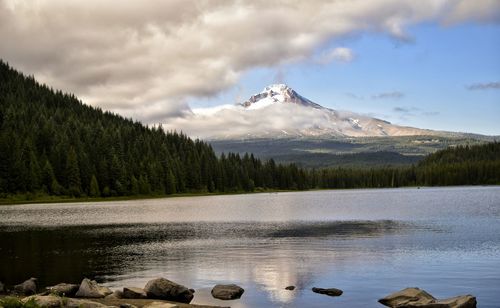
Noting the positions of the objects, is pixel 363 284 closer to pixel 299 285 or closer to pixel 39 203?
pixel 299 285

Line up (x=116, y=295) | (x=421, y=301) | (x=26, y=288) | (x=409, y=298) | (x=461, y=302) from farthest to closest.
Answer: (x=26, y=288) → (x=116, y=295) → (x=409, y=298) → (x=421, y=301) → (x=461, y=302)

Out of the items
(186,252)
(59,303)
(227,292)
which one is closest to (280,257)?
(186,252)

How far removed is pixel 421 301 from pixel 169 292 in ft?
54.0

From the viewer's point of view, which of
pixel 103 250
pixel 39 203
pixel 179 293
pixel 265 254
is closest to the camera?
pixel 179 293

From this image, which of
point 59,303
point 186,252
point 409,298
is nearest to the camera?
point 59,303

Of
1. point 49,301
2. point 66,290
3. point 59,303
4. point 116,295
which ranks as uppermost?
point 49,301

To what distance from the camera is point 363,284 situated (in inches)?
1670

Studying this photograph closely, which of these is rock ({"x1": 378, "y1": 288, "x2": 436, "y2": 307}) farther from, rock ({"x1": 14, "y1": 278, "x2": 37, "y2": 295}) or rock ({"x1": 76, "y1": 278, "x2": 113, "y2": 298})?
rock ({"x1": 14, "y1": 278, "x2": 37, "y2": 295})

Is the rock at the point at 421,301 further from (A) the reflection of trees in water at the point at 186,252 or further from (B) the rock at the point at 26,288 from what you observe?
(B) the rock at the point at 26,288

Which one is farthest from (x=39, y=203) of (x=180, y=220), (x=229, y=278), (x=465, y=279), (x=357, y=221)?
(x=465, y=279)

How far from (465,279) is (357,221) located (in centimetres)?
5856

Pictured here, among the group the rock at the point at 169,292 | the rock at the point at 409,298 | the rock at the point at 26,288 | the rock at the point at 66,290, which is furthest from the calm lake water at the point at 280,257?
the rock at the point at 66,290

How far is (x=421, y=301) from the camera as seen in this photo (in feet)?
112

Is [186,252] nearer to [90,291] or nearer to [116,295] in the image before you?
[116,295]
